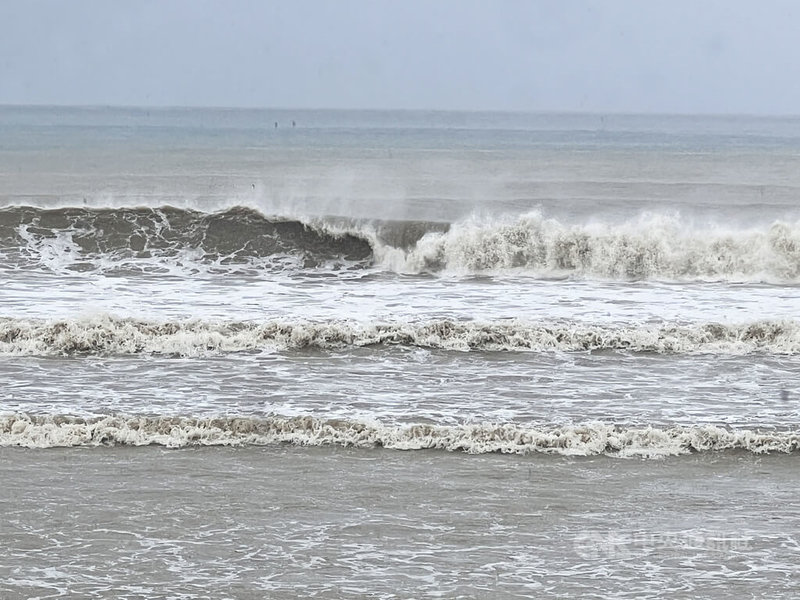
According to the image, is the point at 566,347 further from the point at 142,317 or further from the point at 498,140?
the point at 498,140

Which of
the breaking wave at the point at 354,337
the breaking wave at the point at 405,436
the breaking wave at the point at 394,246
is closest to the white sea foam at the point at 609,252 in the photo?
the breaking wave at the point at 394,246

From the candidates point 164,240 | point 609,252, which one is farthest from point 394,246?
point 164,240

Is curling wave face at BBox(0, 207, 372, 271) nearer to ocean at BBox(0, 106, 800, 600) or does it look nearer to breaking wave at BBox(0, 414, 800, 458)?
ocean at BBox(0, 106, 800, 600)

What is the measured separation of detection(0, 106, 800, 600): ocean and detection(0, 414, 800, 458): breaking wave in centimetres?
3

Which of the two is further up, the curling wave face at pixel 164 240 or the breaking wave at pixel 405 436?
the curling wave face at pixel 164 240

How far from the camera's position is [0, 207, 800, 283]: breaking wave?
755 inches

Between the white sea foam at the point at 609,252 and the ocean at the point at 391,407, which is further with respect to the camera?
the white sea foam at the point at 609,252

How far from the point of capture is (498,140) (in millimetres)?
→ 73312

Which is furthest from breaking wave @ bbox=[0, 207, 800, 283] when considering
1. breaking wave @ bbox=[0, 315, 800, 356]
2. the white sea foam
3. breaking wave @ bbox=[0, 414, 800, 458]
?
breaking wave @ bbox=[0, 414, 800, 458]

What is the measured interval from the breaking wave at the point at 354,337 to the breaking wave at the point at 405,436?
3134 millimetres

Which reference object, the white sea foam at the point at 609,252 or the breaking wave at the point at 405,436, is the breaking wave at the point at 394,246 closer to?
the white sea foam at the point at 609,252

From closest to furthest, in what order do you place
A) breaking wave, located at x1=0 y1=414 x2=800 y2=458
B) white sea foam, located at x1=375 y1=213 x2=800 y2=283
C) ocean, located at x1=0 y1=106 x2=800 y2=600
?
ocean, located at x1=0 y1=106 x2=800 y2=600 → breaking wave, located at x1=0 y1=414 x2=800 y2=458 → white sea foam, located at x1=375 y1=213 x2=800 y2=283

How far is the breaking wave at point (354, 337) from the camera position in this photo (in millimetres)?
12344

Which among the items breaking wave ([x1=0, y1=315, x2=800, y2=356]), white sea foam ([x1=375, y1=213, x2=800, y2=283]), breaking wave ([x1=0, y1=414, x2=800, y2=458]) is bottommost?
breaking wave ([x1=0, y1=414, x2=800, y2=458])
